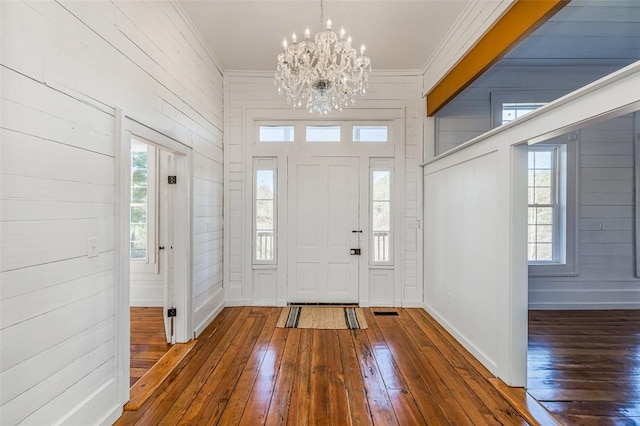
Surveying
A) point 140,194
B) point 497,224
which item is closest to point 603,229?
point 497,224

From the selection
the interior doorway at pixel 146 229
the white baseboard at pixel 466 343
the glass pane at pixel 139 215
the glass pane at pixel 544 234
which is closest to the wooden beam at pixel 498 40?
the glass pane at pixel 544 234

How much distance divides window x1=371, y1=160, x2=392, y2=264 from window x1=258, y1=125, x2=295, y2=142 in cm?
129

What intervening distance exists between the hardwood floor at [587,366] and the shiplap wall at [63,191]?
Answer: 3122mm

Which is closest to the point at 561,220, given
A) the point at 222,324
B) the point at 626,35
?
the point at 626,35

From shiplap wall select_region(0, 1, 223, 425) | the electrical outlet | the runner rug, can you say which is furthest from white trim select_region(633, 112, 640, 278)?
the electrical outlet

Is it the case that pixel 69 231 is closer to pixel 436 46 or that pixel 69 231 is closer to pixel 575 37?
pixel 436 46

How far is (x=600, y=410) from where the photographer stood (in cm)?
205

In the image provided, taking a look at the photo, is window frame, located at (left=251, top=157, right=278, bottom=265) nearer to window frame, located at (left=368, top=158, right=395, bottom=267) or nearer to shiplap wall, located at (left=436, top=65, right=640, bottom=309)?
window frame, located at (left=368, top=158, right=395, bottom=267)

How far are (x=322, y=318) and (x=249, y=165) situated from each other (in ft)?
7.71

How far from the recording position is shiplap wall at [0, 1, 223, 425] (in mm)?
1307

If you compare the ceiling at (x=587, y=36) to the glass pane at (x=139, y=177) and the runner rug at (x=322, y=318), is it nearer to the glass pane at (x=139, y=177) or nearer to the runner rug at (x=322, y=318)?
the runner rug at (x=322, y=318)

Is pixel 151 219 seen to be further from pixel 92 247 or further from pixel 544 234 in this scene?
pixel 544 234

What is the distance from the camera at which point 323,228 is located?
420 centimetres

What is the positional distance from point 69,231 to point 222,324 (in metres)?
2.33
